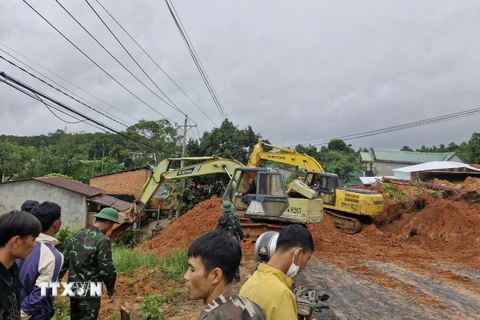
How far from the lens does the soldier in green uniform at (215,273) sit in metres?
1.70

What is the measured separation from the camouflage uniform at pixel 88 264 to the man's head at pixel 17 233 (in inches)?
58.8

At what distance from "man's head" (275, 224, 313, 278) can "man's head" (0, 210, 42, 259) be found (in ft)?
4.67

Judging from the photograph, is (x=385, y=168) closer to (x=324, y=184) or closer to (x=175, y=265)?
(x=324, y=184)

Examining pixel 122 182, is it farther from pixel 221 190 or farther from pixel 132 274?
pixel 132 274

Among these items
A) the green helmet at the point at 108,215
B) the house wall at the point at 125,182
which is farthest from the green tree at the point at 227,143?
the green helmet at the point at 108,215

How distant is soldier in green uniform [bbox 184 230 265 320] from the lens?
1695mm

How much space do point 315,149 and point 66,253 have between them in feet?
137

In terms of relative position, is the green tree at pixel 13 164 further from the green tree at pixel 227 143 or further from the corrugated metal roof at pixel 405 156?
the corrugated metal roof at pixel 405 156

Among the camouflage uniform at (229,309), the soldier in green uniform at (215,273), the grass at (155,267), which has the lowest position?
the grass at (155,267)

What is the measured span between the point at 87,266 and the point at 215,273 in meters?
2.45

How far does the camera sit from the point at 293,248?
90.2 inches

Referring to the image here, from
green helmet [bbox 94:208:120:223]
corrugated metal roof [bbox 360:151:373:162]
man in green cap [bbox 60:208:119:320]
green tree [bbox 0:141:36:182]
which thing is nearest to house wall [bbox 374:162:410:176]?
corrugated metal roof [bbox 360:151:373:162]

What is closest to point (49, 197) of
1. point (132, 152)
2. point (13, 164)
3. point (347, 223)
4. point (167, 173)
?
point (167, 173)

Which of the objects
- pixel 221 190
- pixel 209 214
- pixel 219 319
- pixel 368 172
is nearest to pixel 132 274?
pixel 209 214
